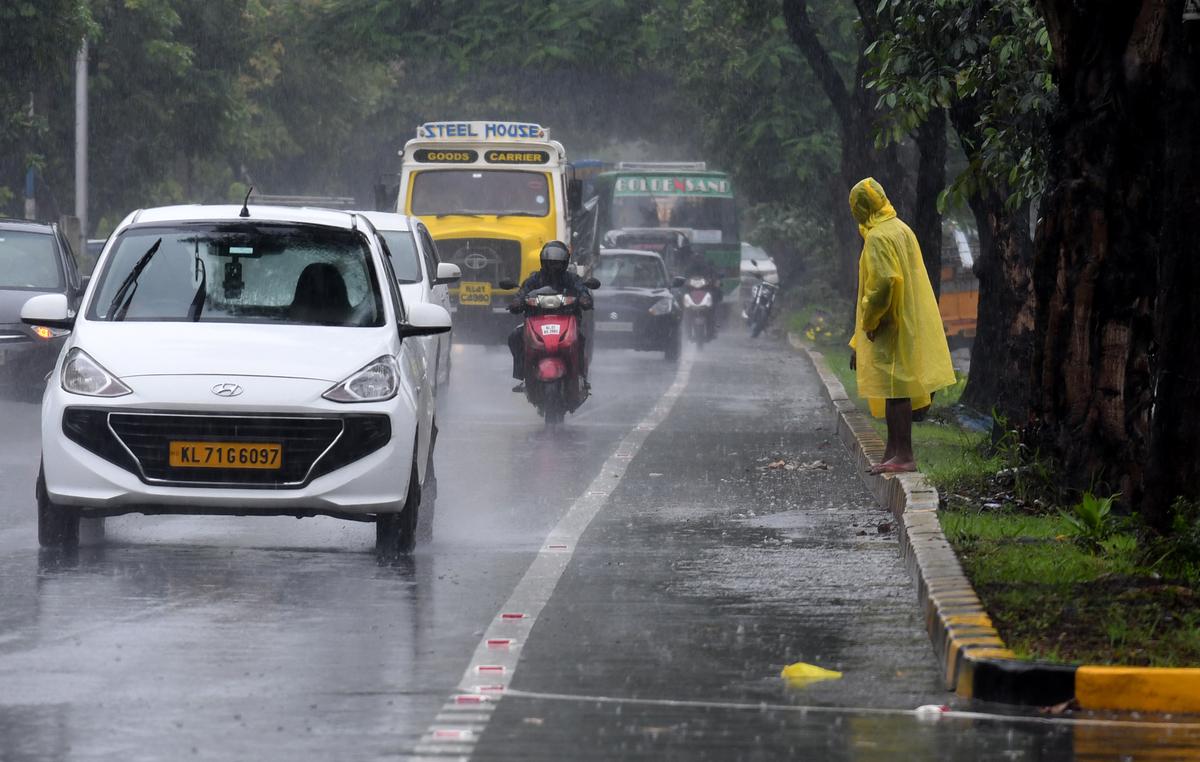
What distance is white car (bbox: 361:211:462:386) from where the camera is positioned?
18969mm

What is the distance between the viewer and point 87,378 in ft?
31.7

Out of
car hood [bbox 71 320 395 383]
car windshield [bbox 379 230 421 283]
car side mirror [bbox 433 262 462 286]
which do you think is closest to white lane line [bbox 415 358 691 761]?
car hood [bbox 71 320 395 383]

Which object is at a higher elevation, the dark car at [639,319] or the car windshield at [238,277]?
the car windshield at [238,277]

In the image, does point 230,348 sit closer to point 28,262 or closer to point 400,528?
point 400,528

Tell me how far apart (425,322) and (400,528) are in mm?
1232

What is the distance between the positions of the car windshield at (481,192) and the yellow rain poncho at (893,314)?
52.7ft

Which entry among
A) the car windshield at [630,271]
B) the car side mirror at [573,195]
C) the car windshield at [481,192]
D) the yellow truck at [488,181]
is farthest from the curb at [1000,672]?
the car windshield at [630,271]

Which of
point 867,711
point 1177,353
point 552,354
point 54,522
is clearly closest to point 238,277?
point 54,522

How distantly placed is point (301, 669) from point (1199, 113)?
4.58 meters

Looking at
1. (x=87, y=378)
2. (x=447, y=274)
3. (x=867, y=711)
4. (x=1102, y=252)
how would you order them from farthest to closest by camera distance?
(x=447, y=274), (x=1102, y=252), (x=87, y=378), (x=867, y=711)

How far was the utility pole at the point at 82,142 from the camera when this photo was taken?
37.2m

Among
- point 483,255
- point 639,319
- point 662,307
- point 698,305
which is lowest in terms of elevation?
point 698,305

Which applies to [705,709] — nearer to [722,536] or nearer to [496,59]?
[722,536]

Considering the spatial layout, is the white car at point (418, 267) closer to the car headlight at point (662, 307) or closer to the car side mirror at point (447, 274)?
the car side mirror at point (447, 274)
